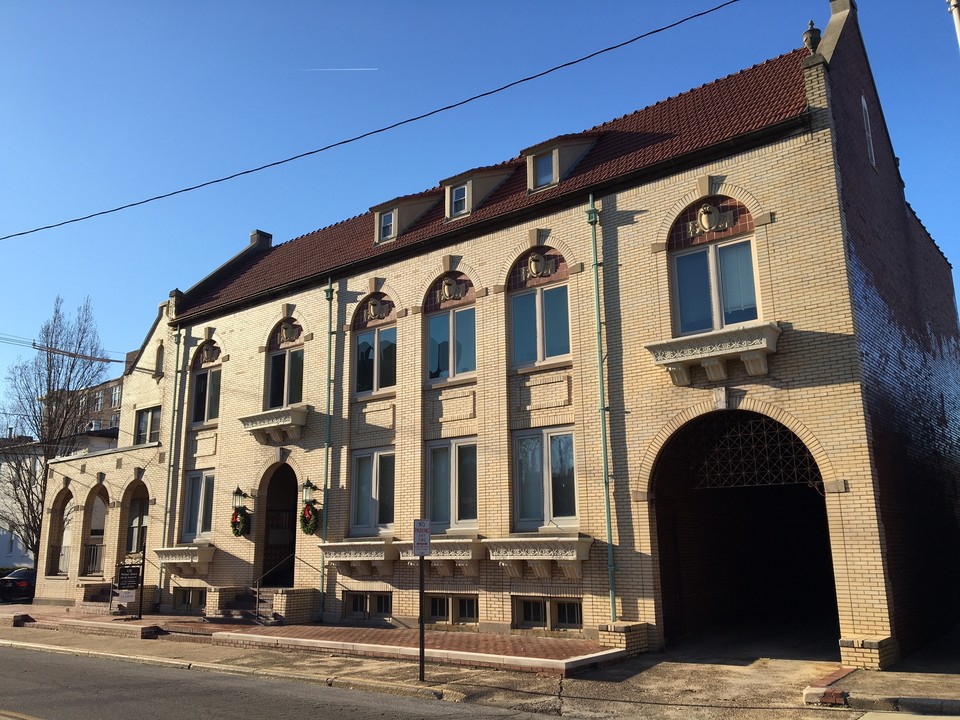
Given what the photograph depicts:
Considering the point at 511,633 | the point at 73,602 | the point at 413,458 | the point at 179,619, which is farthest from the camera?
the point at 73,602

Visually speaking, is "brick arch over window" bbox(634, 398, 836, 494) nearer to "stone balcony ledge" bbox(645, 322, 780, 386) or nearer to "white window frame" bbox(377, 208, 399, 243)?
"stone balcony ledge" bbox(645, 322, 780, 386)

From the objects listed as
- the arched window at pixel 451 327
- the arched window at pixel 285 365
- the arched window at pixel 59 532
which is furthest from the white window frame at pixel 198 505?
the arched window at pixel 451 327

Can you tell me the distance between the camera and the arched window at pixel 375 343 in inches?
771

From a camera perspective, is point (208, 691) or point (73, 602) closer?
point (208, 691)

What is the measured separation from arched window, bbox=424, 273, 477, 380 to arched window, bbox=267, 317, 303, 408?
181 inches

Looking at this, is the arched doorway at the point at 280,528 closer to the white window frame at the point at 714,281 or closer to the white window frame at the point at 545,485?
the white window frame at the point at 545,485

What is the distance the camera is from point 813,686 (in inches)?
407

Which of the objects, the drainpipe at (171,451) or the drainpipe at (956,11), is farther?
the drainpipe at (171,451)

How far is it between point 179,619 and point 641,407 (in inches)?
545

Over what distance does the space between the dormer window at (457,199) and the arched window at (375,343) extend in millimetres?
2792

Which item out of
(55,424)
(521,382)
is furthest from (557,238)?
(55,424)

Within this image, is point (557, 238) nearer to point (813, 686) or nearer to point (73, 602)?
point (813, 686)

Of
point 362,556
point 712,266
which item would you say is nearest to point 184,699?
point 362,556

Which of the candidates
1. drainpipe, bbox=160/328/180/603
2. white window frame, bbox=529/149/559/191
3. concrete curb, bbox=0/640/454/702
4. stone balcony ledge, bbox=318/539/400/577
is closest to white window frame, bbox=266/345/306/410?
drainpipe, bbox=160/328/180/603
